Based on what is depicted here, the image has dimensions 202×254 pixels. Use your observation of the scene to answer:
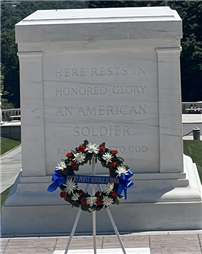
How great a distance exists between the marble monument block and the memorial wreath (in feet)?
4.82

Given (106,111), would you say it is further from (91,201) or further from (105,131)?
(91,201)

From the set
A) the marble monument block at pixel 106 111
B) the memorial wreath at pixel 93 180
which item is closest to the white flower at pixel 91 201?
the memorial wreath at pixel 93 180

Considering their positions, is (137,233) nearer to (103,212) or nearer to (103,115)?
(103,212)

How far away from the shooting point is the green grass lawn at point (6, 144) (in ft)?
78.7

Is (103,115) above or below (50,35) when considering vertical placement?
below

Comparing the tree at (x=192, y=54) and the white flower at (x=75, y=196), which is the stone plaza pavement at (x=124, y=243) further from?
the tree at (x=192, y=54)

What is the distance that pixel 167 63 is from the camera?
7430mm

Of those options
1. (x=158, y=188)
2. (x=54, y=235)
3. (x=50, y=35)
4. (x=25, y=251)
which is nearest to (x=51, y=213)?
(x=54, y=235)

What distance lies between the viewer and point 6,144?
84.5 feet

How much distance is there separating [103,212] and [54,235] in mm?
688

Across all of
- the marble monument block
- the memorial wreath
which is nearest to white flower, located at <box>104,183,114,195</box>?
the memorial wreath

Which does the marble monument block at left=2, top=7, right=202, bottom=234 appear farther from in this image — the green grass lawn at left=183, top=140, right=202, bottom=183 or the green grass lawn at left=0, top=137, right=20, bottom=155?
the green grass lawn at left=0, top=137, right=20, bottom=155

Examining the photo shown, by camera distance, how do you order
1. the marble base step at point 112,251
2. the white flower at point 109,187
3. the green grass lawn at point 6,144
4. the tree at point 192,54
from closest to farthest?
the white flower at point 109,187 < the marble base step at point 112,251 < the green grass lawn at point 6,144 < the tree at point 192,54

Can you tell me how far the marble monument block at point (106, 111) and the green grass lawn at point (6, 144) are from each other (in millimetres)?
15679
